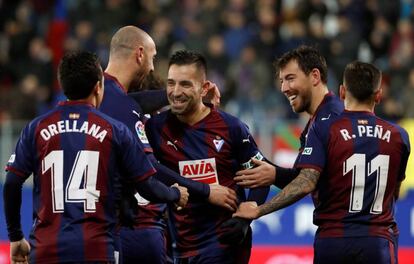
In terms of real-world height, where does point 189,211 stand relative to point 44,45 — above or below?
below

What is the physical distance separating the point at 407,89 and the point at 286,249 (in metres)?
5.98

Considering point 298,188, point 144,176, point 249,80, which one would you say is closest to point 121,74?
point 144,176

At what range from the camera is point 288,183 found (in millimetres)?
7590

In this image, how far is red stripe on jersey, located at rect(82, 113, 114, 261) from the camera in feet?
21.5

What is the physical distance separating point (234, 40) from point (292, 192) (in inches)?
463

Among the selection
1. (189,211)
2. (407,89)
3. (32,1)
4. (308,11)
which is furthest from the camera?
(32,1)

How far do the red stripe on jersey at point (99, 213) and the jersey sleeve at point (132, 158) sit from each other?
0.10 meters

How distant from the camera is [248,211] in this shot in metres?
7.43

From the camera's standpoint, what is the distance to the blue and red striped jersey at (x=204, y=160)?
7641mm

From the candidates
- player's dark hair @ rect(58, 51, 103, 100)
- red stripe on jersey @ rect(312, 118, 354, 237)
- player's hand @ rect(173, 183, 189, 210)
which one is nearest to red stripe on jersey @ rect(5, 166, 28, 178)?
player's dark hair @ rect(58, 51, 103, 100)

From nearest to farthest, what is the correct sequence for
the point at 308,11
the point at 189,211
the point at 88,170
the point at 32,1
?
the point at 88,170 < the point at 189,211 < the point at 308,11 < the point at 32,1

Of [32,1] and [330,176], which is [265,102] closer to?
[32,1]

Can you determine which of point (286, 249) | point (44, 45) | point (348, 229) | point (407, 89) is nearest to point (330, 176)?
point (348, 229)

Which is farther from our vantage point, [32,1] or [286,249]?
[32,1]
